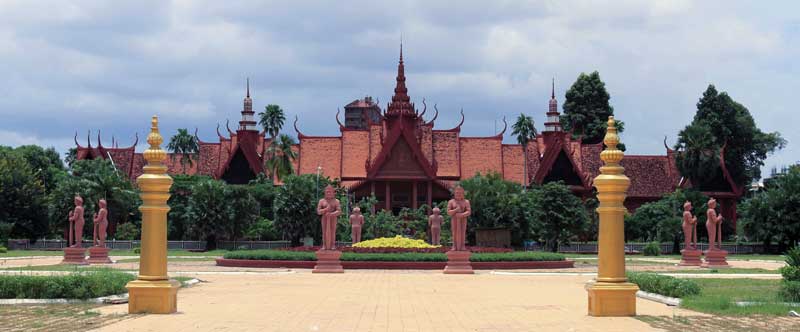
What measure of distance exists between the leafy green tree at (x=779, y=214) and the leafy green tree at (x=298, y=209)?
23.5 m

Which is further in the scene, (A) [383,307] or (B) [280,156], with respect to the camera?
(B) [280,156]

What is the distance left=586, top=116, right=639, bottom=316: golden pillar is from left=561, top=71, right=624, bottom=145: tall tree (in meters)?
68.4

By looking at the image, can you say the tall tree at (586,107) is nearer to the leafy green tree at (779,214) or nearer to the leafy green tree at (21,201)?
the leafy green tree at (779,214)

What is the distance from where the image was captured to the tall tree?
82.4 meters

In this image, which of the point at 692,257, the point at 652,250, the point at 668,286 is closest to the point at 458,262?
the point at 692,257

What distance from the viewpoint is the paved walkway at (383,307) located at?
1292 cm

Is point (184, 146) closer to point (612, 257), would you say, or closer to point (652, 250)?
point (652, 250)

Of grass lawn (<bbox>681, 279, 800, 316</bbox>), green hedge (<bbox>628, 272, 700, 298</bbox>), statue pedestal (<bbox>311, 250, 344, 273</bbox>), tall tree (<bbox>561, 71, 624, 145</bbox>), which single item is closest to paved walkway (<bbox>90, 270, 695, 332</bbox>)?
grass lawn (<bbox>681, 279, 800, 316</bbox>)

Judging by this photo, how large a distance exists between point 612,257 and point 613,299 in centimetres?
57

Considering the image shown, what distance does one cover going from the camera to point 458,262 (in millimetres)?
29594

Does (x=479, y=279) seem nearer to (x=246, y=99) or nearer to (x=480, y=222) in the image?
(x=480, y=222)

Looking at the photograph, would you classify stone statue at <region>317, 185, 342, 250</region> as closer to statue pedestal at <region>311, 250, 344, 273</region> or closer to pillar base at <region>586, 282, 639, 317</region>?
statue pedestal at <region>311, 250, 344, 273</region>

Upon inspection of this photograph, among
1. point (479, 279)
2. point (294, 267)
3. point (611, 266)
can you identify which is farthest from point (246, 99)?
point (611, 266)

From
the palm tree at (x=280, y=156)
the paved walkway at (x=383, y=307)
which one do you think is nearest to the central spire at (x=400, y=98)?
the palm tree at (x=280, y=156)
